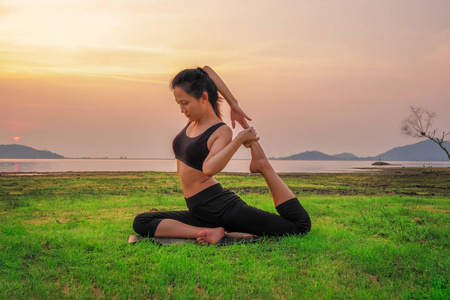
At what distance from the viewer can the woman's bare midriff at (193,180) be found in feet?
16.7

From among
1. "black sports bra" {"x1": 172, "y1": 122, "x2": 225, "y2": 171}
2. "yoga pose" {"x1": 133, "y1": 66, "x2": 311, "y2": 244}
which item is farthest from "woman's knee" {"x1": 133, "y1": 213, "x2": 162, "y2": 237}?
"black sports bra" {"x1": 172, "y1": 122, "x2": 225, "y2": 171}

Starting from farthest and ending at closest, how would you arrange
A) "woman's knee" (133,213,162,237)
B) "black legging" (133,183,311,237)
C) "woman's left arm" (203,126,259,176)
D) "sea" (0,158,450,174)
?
"sea" (0,158,450,174)
"woman's knee" (133,213,162,237)
"black legging" (133,183,311,237)
"woman's left arm" (203,126,259,176)

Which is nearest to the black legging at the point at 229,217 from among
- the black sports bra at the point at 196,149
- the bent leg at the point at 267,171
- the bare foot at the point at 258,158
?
the bent leg at the point at 267,171

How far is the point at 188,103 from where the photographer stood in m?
4.95

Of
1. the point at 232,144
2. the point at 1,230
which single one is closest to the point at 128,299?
the point at 232,144

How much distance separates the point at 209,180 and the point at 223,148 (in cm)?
65

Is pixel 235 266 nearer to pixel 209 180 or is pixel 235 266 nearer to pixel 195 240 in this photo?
pixel 195 240

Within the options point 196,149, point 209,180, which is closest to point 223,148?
point 196,149

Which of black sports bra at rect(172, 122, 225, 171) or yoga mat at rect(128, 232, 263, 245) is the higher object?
black sports bra at rect(172, 122, 225, 171)

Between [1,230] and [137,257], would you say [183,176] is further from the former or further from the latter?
[1,230]

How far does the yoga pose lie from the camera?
4.92 metres

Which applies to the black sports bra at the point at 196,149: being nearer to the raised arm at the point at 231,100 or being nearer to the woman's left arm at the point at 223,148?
the woman's left arm at the point at 223,148

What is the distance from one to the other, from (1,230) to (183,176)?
3.64 meters

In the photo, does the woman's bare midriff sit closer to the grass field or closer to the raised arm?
the grass field
